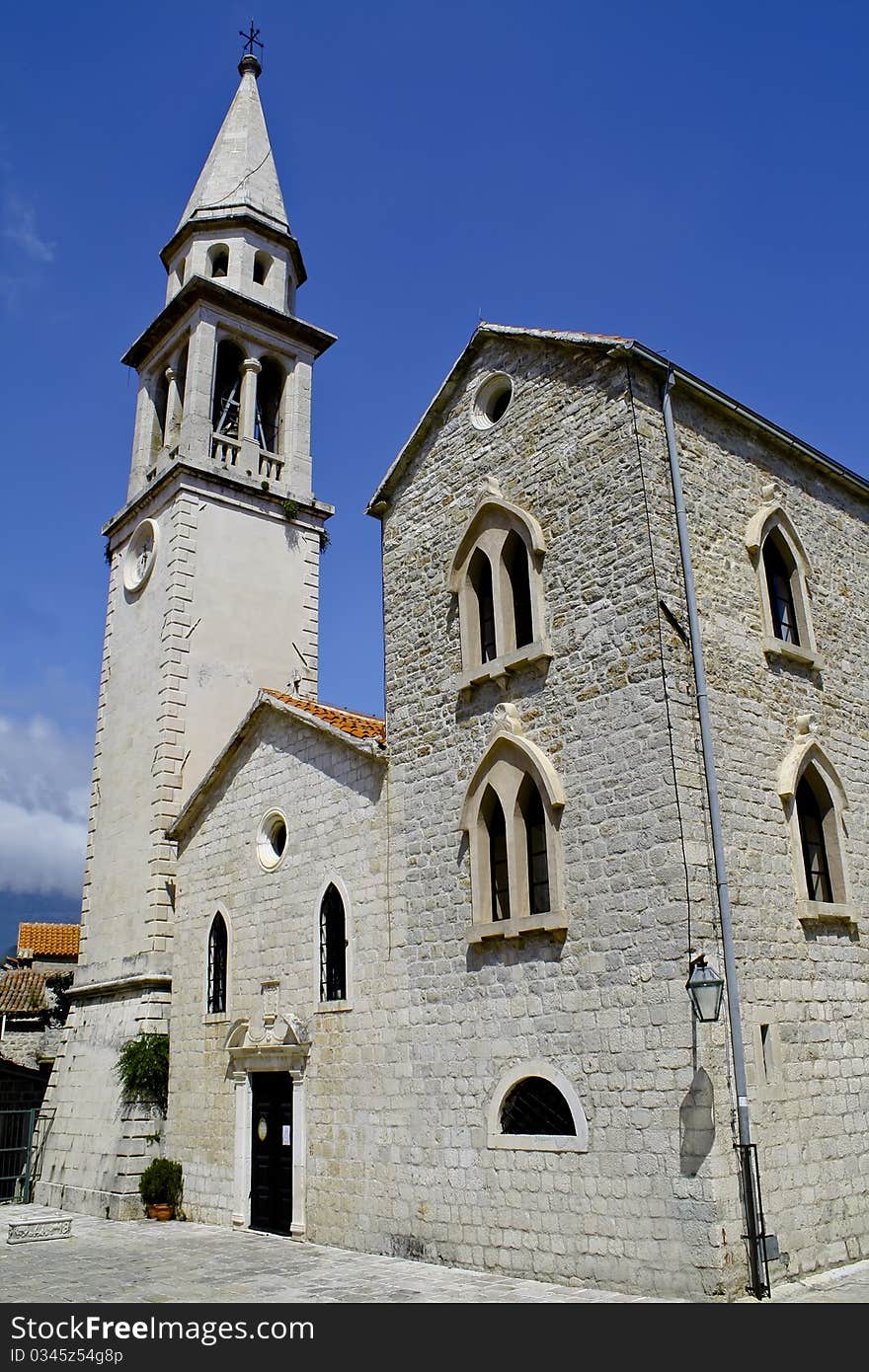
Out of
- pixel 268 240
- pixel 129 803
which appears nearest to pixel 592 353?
pixel 129 803

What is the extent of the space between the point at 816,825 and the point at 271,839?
8263 millimetres

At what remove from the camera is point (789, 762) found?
1190 centimetres

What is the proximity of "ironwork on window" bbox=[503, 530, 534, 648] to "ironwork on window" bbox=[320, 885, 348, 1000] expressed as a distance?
15.2 feet

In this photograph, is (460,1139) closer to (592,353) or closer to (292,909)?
A: (292,909)

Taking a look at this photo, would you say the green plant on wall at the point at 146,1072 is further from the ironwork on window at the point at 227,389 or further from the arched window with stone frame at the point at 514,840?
the ironwork on window at the point at 227,389

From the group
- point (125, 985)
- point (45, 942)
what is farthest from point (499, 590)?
point (45, 942)

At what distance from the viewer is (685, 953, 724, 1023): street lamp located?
31.2 ft

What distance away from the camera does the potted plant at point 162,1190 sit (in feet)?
54.6

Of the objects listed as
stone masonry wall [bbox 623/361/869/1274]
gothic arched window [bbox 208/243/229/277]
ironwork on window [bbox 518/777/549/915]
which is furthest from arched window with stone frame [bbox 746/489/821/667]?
gothic arched window [bbox 208/243/229/277]

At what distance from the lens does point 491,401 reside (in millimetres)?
14094

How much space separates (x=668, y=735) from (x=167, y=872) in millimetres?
11420

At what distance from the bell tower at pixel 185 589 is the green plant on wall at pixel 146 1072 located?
0.71 feet

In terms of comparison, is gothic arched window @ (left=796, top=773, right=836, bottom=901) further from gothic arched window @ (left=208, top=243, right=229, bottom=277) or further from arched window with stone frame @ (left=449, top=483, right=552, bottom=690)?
gothic arched window @ (left=208, top=243, right=229, bottom=277)

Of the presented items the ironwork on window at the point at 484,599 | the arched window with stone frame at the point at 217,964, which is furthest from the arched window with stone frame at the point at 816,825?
the arched window with stone frame at the point at 217,964
